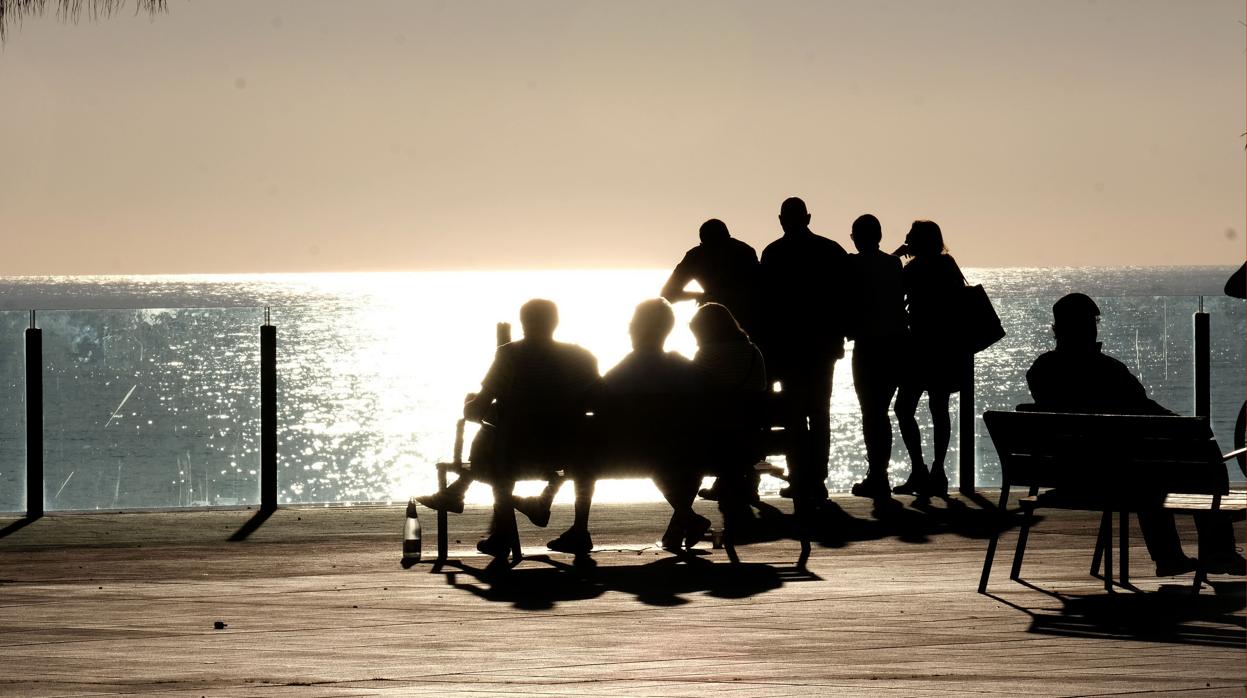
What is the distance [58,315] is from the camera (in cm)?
1188

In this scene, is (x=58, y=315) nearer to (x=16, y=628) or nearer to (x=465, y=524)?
(x=465, y=524)

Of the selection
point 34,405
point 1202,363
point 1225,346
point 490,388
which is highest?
point 1225,346

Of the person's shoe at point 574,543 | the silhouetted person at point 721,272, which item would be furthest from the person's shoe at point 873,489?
the person's shoe at point 574,543

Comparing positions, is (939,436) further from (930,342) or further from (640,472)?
(640,472)

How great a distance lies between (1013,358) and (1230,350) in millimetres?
2010

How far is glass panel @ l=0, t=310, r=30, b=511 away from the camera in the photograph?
437 inches

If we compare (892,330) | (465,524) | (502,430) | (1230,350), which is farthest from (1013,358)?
(502,430)

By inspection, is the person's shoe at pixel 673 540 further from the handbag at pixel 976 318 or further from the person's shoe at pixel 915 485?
the handbag at pixel 976 318

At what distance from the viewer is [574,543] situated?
869cm

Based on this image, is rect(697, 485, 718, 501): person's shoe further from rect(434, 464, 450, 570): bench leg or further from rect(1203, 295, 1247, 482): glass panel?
rect(1203, 295, 1247, 482): glass panel

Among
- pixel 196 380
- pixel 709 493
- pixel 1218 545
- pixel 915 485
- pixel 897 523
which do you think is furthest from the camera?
pixel 196 380

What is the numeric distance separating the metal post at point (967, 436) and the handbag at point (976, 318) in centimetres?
35

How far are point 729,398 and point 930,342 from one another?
321 centimetres

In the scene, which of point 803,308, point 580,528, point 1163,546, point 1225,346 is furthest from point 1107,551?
point 1225,346
